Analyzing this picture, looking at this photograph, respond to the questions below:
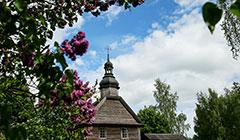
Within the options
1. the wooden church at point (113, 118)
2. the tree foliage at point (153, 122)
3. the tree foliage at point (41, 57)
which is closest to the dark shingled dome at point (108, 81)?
the wooden church at point (113, 118)

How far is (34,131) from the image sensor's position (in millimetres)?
10195

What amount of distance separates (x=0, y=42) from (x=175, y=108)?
58.3m

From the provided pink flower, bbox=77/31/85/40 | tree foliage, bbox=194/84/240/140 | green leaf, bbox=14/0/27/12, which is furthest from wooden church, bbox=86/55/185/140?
green leaf, bbox=14/0/27/12

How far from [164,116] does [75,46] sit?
57029 millimetres

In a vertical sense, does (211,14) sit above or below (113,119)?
below

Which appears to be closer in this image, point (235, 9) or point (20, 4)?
point (235, 9)

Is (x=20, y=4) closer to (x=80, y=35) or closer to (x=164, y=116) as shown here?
(x=80, y=35)

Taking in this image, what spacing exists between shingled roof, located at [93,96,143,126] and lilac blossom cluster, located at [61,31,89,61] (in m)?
37.8

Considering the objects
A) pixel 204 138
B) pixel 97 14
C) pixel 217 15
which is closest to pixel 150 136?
pixel 204 138

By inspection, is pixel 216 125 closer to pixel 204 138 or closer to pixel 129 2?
pixel 204 138

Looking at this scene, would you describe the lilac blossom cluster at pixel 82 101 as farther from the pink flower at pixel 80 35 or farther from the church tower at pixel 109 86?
the church tower at pixel 109 86

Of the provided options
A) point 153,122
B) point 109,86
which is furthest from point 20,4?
point 153,122

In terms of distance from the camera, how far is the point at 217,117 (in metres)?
41.1

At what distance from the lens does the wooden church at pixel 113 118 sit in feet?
138
